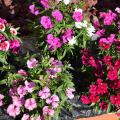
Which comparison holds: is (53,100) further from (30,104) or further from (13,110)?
(13,110)

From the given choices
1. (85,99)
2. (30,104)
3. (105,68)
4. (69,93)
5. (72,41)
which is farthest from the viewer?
(72,41)

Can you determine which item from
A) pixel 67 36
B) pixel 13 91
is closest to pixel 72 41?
pixel 67 36

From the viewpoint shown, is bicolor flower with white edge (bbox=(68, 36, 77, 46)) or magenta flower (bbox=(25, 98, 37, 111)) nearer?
magenta flower (bbox=(25, 98, 37, 111))

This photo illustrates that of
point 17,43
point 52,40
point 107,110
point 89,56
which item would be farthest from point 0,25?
point 107,110

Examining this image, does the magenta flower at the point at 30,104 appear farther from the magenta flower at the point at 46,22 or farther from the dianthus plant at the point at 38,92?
the magenta flower at the point at 46,22

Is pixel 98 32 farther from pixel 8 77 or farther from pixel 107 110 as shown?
pixel 8 77

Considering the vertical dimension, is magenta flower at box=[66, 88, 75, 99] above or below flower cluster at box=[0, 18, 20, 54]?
below

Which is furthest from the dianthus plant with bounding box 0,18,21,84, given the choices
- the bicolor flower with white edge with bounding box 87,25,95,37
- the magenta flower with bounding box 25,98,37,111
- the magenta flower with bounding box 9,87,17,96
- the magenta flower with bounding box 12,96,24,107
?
the bicolor flower with white edge with bounding box 87,25,95,37

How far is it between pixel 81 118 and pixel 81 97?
0.24 m

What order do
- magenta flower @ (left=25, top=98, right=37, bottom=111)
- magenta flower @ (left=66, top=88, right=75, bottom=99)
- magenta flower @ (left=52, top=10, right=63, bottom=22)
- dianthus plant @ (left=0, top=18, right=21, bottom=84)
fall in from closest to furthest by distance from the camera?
magenta flower @ (left=25, top=98, right=37, bottom=111) < magenta flower @ (left=66, top=88, right=75, bottom=99) < dianthus plant @ (left=0, top=18, right=21, bottom=84) < magenta flower @ (left=52, top=10, right=63, bottom=22)

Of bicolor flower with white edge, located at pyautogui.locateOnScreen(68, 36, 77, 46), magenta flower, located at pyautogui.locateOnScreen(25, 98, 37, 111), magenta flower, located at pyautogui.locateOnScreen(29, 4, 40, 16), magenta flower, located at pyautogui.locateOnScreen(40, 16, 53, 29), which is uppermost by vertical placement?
magenta flower, located at pyautogui.locateOnScreen(29, 4, 40, 16)

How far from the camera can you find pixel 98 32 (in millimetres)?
5770

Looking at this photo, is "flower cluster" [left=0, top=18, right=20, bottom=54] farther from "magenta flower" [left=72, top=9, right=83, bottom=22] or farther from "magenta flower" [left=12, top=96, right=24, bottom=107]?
"magenta flower" [left=72, top=9, right=83, bottom=22]

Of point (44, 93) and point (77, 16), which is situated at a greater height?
point (77, 16)
